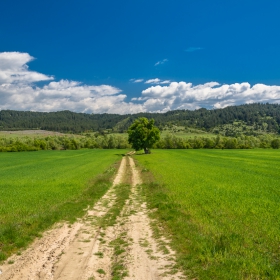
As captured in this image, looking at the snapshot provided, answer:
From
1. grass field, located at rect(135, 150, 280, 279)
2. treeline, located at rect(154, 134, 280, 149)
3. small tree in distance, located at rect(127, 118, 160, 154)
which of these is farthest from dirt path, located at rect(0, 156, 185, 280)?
treeline, located at rect(154, 134, 280, 149)

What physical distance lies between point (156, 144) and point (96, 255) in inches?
5813

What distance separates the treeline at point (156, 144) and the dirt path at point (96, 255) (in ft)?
458

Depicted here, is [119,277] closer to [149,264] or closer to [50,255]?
[149,264]

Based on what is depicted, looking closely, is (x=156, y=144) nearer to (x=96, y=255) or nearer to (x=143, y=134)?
(x=143, y=134)

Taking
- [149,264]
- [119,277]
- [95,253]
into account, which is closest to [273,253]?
[149,264]

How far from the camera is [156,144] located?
156875 mm

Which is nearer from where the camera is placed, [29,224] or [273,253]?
[273,253]

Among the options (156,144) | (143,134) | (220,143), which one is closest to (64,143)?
(156,144)

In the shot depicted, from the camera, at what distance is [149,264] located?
29.1 ft

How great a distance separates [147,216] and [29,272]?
814 cm

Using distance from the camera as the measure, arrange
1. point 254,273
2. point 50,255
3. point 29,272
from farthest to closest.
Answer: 1. point 50,255
2. point 29,272
3. point 254,273

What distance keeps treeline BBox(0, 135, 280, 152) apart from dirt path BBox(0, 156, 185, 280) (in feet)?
458

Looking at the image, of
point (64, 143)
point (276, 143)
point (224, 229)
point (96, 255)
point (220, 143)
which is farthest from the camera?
point (64, 143)

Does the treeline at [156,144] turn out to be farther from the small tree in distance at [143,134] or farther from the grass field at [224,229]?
the grass field at [224,229]
